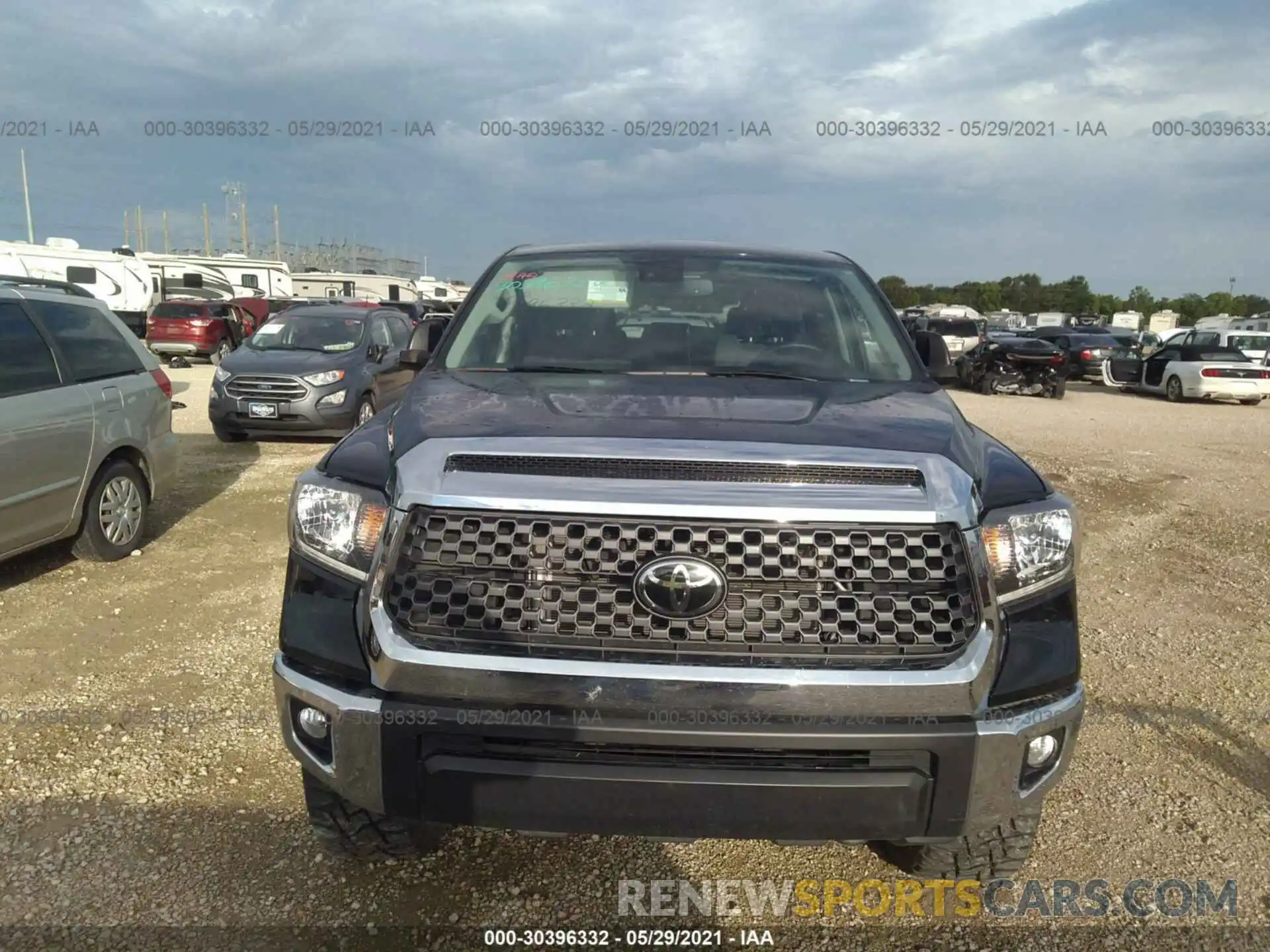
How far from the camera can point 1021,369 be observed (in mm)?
20156

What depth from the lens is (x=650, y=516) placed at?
83.2 inches

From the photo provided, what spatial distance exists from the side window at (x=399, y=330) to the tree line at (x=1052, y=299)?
237 feet

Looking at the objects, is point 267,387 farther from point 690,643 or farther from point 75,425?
point 690,643

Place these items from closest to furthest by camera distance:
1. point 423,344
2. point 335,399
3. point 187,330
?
1. point 423,344
2. point 335,399
3. point 187,330

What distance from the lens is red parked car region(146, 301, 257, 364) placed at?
21984 mm

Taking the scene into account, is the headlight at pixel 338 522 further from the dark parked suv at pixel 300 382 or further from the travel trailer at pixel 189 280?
the travel trailer at pixel 189 280

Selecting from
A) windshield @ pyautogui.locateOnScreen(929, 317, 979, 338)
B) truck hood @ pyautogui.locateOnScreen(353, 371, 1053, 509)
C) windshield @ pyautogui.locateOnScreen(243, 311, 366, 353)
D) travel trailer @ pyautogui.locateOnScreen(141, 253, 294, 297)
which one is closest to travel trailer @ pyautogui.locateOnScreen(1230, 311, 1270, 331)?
windshield @ pyautogui.locateOnScreen(929, 317, 979, 338)

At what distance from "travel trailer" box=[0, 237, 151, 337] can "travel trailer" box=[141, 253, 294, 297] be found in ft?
26.6

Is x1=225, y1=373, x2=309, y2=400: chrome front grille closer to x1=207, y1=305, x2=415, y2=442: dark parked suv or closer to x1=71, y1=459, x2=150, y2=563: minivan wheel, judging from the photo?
x1=207, y1=305, x2=415, y2=442: dark parked suv

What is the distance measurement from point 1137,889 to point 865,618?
1541mm

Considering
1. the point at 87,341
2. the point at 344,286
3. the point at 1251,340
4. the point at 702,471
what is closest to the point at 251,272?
the point at 344,286

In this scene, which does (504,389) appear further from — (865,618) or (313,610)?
(865,618)

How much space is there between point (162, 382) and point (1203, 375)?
19.7m

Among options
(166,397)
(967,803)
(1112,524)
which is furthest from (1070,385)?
(967,803)
